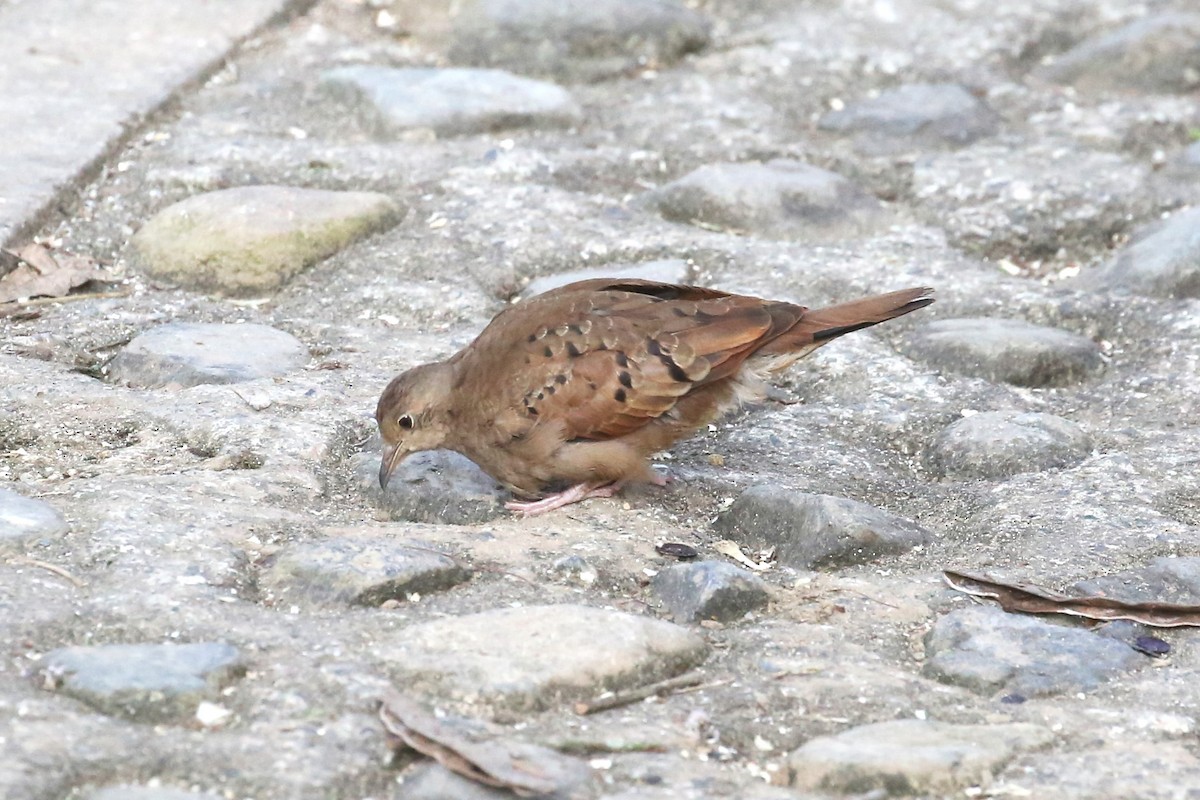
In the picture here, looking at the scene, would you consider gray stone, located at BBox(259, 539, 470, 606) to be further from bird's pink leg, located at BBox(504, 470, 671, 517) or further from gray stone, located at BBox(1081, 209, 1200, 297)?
gray stone, located at BBox(1081, 209, 1200, 297)

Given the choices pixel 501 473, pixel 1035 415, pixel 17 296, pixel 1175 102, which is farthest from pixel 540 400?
pixel 1175 102

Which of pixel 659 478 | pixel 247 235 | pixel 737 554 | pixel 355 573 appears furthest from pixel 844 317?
pixel 247 235

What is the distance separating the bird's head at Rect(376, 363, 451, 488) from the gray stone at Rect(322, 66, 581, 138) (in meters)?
2.42

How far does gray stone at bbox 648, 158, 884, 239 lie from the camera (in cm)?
582

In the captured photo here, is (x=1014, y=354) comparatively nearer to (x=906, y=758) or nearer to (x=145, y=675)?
(x=906, y=758)

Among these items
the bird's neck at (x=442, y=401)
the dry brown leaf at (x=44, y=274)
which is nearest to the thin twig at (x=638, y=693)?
the bird's neck at (x=442, y=401)

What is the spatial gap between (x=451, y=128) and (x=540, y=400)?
8.26 feet

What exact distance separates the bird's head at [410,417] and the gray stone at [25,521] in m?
0.83

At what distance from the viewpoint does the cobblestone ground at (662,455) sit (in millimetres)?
2977

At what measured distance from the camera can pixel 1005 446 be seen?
438 cm

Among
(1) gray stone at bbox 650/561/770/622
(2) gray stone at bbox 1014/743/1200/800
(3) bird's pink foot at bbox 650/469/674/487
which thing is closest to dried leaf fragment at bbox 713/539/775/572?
(1) gray stone at bbox 650/561/770/622

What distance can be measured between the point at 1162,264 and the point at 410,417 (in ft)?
8.79

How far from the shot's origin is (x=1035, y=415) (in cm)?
456

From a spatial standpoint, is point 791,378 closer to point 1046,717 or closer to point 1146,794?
point 1046,717
